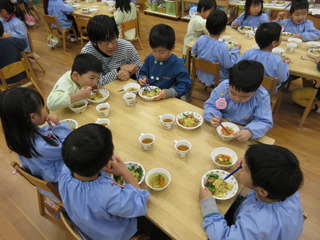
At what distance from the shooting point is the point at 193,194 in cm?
112

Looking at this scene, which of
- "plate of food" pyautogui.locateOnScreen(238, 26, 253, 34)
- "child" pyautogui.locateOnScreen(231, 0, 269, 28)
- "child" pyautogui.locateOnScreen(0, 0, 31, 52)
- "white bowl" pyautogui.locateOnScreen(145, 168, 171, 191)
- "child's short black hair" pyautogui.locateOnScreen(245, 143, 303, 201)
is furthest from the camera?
"child" pyautogui.locateOnScreen(0, 0, 31, 52)

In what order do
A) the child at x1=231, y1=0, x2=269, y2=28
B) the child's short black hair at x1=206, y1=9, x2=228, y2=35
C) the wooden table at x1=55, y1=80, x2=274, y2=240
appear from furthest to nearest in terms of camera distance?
the child at x1=231, y1=0, x2=269, y2=28, the child's short black hair at x1=206, y1=9, x2=228, y2=35, the wooden table at x1=55, y1=80, x2=274, y2=240

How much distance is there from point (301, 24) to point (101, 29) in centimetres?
270

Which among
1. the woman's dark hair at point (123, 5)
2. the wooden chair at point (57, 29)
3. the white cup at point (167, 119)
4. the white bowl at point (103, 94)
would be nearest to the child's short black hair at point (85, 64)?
the white bowl at point (103, 94)

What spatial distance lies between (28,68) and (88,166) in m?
2.64

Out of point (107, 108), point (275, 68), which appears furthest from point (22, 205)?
point (275, 68)

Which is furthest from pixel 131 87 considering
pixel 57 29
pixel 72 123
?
pixel 57 29

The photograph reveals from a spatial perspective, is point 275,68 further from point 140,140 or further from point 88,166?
point 88,166

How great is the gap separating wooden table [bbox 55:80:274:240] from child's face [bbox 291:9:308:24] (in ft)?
7.82

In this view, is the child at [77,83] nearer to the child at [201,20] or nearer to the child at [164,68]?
the child at [164,68]

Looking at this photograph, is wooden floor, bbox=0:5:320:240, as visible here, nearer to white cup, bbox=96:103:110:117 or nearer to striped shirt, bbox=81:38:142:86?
white cup, bbox=96:103:110:117

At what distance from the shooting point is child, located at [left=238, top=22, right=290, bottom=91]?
2.19 metres

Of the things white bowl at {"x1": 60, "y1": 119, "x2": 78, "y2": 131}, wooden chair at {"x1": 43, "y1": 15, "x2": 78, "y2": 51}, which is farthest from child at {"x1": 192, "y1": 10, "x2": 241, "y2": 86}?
wooden chair at {"x1": 43, "y1": 15, "x2": 78, "y2": 51}

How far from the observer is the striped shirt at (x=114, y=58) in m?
2.09
